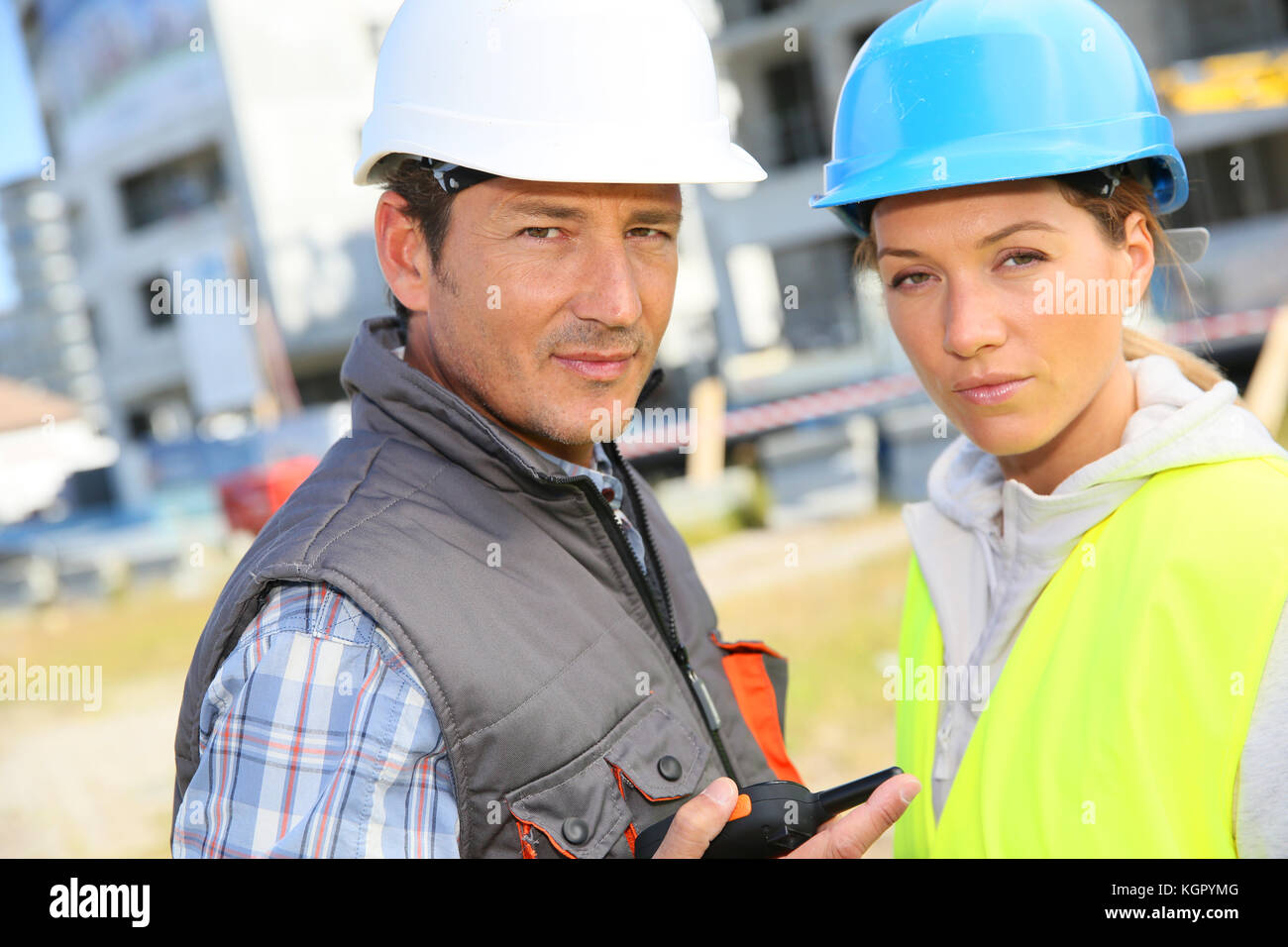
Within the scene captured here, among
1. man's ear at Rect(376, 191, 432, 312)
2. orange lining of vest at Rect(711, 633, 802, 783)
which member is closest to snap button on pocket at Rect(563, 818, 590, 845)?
orange lining of vest at Rect(711, 633, 802, 783)

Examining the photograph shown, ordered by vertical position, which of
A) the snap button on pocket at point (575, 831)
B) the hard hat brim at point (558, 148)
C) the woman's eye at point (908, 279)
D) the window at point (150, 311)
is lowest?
the snap button on pocket at point (575, 831)

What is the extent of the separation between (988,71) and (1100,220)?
1.15 feet

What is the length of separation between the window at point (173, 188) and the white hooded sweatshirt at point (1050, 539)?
1007 inches

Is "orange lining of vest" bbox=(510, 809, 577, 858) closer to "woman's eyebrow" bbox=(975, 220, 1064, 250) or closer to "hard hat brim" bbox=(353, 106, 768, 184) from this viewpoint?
"hard hat brim" bbox=(353, 106, 768, 184)

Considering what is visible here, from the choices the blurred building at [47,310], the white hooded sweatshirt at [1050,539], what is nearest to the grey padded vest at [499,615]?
the white hooded sweatshirt at [1050,539]

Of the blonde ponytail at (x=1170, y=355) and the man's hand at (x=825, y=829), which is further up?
→ the blonde ponytail at (x=1170, y=355)

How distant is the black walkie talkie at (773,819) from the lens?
64.3 inches

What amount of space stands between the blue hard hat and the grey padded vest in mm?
848

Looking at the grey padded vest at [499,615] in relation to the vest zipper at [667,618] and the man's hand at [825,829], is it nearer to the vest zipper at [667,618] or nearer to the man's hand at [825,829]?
the vest zipper at [667,618]

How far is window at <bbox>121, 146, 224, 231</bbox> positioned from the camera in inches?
976

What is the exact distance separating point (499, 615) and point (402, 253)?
2.70 feet

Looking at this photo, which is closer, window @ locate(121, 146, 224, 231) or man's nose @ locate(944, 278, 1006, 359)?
man's nose @ locate(944, 278, 1006, 359)

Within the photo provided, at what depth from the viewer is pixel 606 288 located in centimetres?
188
